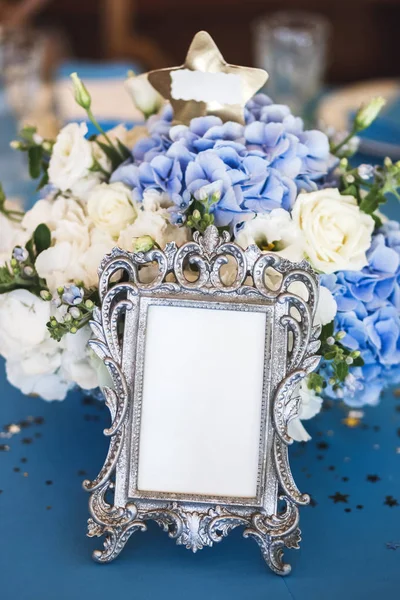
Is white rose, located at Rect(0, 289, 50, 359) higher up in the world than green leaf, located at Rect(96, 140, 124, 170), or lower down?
lower down

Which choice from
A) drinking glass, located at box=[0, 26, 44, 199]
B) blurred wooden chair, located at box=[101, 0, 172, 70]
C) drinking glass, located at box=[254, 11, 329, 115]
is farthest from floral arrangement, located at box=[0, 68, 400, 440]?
blurred wooden chair, located at box=[101, 0, 172, 70]

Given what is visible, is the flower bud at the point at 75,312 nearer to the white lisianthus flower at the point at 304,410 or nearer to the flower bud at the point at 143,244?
the flower bud at the point at 143,244

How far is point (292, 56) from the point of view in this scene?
2.12 meters

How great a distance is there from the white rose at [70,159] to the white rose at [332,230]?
0.87ft

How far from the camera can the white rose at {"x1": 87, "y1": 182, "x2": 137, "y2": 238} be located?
3.15 ft

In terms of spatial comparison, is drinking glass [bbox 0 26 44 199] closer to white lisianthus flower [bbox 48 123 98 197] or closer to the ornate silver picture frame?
white lisianthus flower [bbox 48 123 98 197]

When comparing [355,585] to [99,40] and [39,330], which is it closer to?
[39,330]

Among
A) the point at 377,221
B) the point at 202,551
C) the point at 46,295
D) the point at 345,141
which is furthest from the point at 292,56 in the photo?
the point at 202,551

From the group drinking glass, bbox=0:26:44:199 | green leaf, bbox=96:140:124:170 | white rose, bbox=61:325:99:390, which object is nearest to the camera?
white rose, bbox=61:325:99:390

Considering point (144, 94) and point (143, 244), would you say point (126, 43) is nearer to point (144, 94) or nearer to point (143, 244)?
point (144, 94)

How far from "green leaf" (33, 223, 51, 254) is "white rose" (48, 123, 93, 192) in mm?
65

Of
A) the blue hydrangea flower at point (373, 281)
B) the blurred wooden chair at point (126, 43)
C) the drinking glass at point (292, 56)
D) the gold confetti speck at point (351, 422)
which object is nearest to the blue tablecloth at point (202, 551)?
the gold confetti speck at point (351, 422)

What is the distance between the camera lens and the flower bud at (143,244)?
2.72 feet

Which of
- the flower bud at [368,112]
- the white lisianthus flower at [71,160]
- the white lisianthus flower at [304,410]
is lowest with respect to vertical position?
the white lisianthus flower at [304,410]
